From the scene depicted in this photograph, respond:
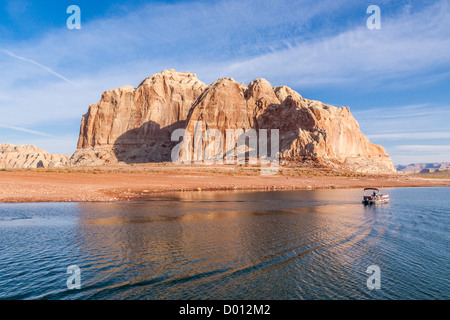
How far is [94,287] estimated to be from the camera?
34.9ft

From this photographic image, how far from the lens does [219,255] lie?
14.3 m

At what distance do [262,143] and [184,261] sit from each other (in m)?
103

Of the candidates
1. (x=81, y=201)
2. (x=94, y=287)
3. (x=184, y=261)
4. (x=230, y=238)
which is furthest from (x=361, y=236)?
(x=81, y=201)

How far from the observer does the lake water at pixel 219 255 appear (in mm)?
10656

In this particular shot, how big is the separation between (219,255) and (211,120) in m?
109

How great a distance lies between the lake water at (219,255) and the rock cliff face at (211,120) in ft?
256

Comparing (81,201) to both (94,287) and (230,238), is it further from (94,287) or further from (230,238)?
(94,287)

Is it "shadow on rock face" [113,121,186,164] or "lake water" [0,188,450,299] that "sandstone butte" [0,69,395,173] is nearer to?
"shadow on rock face" [113,121,186,164]

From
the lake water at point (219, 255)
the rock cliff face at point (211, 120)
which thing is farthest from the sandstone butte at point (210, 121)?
the lake water at point (219, 255)

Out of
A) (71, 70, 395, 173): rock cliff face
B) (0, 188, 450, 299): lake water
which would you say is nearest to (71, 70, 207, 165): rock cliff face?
(71, 70, 395, 173): rock cliff face

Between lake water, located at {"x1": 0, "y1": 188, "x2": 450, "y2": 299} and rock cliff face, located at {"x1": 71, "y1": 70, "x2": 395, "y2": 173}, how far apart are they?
7796 cm

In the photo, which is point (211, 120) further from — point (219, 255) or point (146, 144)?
point (219, 255)

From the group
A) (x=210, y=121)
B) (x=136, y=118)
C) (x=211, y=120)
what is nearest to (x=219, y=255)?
(x=210, y=121)

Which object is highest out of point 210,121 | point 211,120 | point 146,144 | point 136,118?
point 136,118
